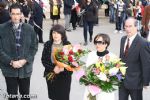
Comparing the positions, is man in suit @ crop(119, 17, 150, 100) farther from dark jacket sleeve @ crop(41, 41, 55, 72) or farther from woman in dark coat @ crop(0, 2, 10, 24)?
woman in dark coat @ crop(0, 2, 10, 24)

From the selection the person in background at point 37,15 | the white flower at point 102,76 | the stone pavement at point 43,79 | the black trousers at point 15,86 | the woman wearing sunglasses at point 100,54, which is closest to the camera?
the white flower at point 102,76

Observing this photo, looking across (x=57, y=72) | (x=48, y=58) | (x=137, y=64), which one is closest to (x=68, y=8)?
(x=48, y=58)

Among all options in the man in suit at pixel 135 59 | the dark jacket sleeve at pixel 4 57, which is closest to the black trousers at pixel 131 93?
the man in suit at pixel 135 59

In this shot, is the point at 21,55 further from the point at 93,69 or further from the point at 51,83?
the point at 93,69

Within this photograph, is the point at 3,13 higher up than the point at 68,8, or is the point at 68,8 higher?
the point at 3,13

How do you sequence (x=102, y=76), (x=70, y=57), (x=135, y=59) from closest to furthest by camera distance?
(x=102, y=76), (x=70, y=57), (x=135, y=59)

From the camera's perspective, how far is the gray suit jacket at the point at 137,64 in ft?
21.0

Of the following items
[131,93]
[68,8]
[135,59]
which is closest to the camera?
[135,59]

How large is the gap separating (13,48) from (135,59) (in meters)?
1.93

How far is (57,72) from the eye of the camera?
6.35m

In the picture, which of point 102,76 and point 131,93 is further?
Result: point 131,93

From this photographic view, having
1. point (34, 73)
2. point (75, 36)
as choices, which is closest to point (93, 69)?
point (34, 73)

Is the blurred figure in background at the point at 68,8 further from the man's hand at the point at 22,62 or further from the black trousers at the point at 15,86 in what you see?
the man's hand at the point at 22,62

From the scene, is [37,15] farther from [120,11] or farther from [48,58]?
[48,58]
